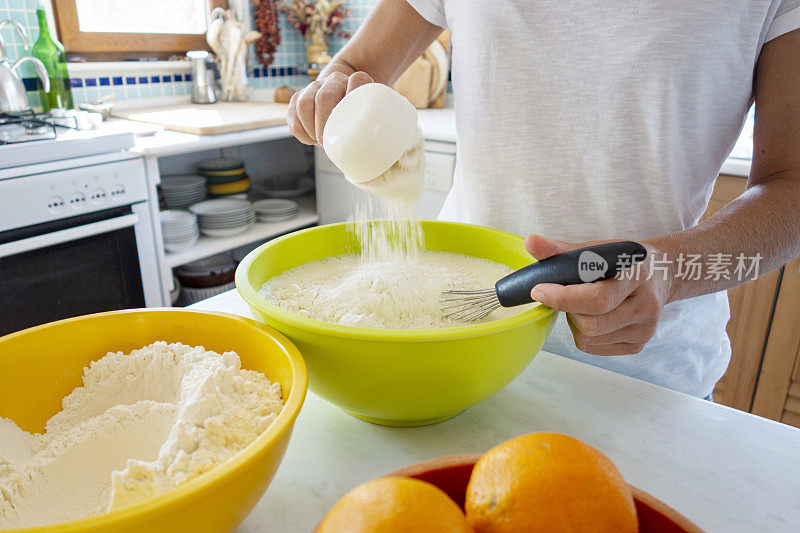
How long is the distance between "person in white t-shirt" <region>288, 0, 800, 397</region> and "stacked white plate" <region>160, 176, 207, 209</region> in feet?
4.53

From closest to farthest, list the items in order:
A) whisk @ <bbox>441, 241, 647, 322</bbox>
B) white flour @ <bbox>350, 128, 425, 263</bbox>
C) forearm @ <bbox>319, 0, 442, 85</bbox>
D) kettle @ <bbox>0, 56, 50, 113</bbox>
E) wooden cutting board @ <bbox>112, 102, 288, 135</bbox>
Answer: whisk @ <bbox>441, 241, 647, 322</bbox>, white flour @ <bbox>350, 128, 425, 263</bbox>, forearm @ <bbox>319, 0, 442, 85</bbox>, kettle @ <bbox>0, 56, 50, 113</bbox>, wooden cutting board @ <bbox>112, 102, 288, 135</bbox>

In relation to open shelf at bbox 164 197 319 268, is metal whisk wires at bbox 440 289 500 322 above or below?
above

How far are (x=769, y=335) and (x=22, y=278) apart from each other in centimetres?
215

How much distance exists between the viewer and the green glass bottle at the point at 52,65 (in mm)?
1948

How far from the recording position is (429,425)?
23.5 inches

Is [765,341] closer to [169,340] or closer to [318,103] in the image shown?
[318,103]

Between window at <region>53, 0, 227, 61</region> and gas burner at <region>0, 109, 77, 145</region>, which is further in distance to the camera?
window at <region>53, 0, 227, 61</region>

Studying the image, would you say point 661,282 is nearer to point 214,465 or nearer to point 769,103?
point 769,103

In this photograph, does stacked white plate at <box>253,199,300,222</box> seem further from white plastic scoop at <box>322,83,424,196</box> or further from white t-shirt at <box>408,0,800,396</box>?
white plastic scoop at <box>322,83,424,196</box>

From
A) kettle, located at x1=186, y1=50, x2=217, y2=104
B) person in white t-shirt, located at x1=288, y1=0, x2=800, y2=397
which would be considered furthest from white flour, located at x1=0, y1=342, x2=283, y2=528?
kettle, located at x1=186, y1=50, x2=217, y2=104

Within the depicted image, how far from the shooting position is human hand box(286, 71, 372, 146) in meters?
0.75

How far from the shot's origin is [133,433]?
0.46 metres

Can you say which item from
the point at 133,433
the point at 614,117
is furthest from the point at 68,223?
the point at 614,117

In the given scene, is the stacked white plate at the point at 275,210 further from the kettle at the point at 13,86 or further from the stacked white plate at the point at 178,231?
the kettle at the point at 13,86
